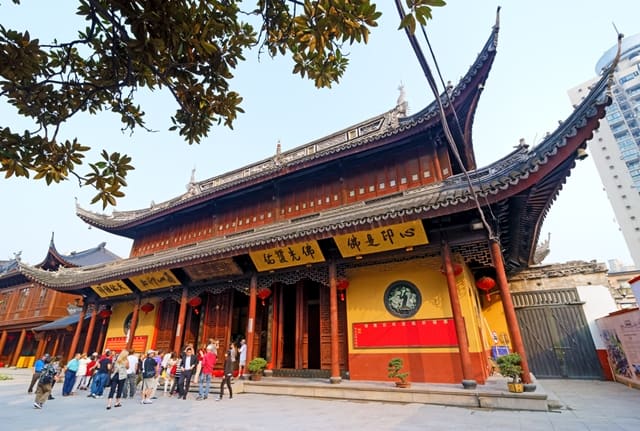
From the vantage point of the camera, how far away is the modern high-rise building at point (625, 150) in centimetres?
4622

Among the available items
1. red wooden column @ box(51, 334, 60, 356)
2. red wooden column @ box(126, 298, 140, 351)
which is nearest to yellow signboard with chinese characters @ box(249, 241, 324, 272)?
red wooden column @ box(126, 298, 140, 351)

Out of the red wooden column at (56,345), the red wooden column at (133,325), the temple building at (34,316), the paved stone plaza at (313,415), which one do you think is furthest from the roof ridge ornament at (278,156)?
the red wooden column at (56,345)

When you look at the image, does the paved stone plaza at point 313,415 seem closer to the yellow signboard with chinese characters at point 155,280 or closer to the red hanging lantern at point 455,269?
the red hanging lantern at point 455,269

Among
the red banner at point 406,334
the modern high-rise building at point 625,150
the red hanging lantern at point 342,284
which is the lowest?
the red banner at point 406,334

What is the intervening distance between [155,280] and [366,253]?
815 centimetres

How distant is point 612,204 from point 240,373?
2394 inches

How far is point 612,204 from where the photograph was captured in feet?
159

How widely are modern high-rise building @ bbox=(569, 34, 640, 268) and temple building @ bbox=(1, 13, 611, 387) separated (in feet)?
167

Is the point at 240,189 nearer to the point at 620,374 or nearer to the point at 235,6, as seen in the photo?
the point at 235,6

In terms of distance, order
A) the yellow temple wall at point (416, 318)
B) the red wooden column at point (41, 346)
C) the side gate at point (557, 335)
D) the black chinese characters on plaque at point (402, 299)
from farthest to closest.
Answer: the red wooden column at point (41, 346) < the side gate at point (557, 335) < the black chinese characters on plaque at point (402, 299) < the yellow temple wall at point (416, 318)

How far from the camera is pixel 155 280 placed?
11.8 m

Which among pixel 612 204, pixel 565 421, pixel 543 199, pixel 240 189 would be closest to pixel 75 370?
pixel 240 189

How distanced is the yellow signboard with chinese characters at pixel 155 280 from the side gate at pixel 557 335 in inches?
491

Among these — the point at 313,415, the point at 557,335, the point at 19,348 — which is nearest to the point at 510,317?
the point at 313,415
